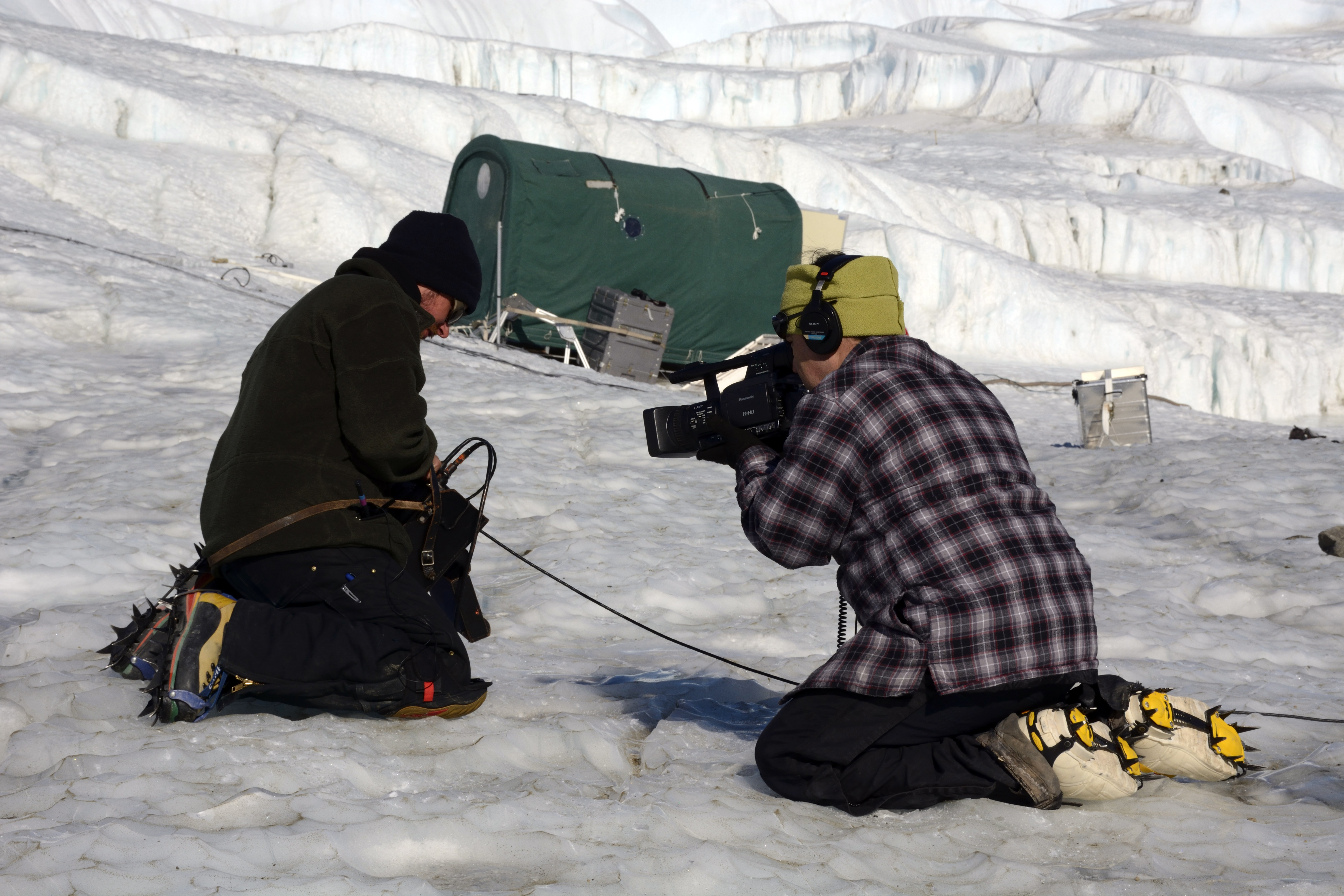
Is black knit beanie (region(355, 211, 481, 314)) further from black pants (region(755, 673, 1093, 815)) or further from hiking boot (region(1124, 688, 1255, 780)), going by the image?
hiking boot (region(1124, 688, 1255, 780))

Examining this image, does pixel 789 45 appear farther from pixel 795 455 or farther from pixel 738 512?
pixel 795 455

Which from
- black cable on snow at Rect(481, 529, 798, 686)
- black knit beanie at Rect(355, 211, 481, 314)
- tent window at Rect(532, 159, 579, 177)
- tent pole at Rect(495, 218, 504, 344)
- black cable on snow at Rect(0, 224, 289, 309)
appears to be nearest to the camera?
black knit beanie at Rect(355, 211, 481, 314)

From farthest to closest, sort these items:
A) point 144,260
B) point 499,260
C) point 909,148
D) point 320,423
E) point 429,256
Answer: point 909,148 < point 499,260 < point 144,260 < point 429,256 < point 320,423

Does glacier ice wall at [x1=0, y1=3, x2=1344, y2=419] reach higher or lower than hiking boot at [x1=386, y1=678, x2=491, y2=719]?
higher

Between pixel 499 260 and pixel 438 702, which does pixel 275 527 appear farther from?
pixel 499 260

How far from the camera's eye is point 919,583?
84.3 inches

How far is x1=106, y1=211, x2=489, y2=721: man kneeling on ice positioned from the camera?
2336mm

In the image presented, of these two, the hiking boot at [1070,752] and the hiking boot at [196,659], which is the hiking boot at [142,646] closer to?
the hiking boot at [196,659]

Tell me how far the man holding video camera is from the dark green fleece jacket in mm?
877

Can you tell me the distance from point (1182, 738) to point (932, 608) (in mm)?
618

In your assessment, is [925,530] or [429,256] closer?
[925,530]

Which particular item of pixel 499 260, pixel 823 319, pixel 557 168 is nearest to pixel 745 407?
pixel 823 319

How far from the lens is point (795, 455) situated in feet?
7.30

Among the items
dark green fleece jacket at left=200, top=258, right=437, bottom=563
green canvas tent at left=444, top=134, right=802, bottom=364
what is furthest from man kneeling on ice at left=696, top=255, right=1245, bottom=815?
green canvas tent at left=444, top=134, right=802, bottom=364
